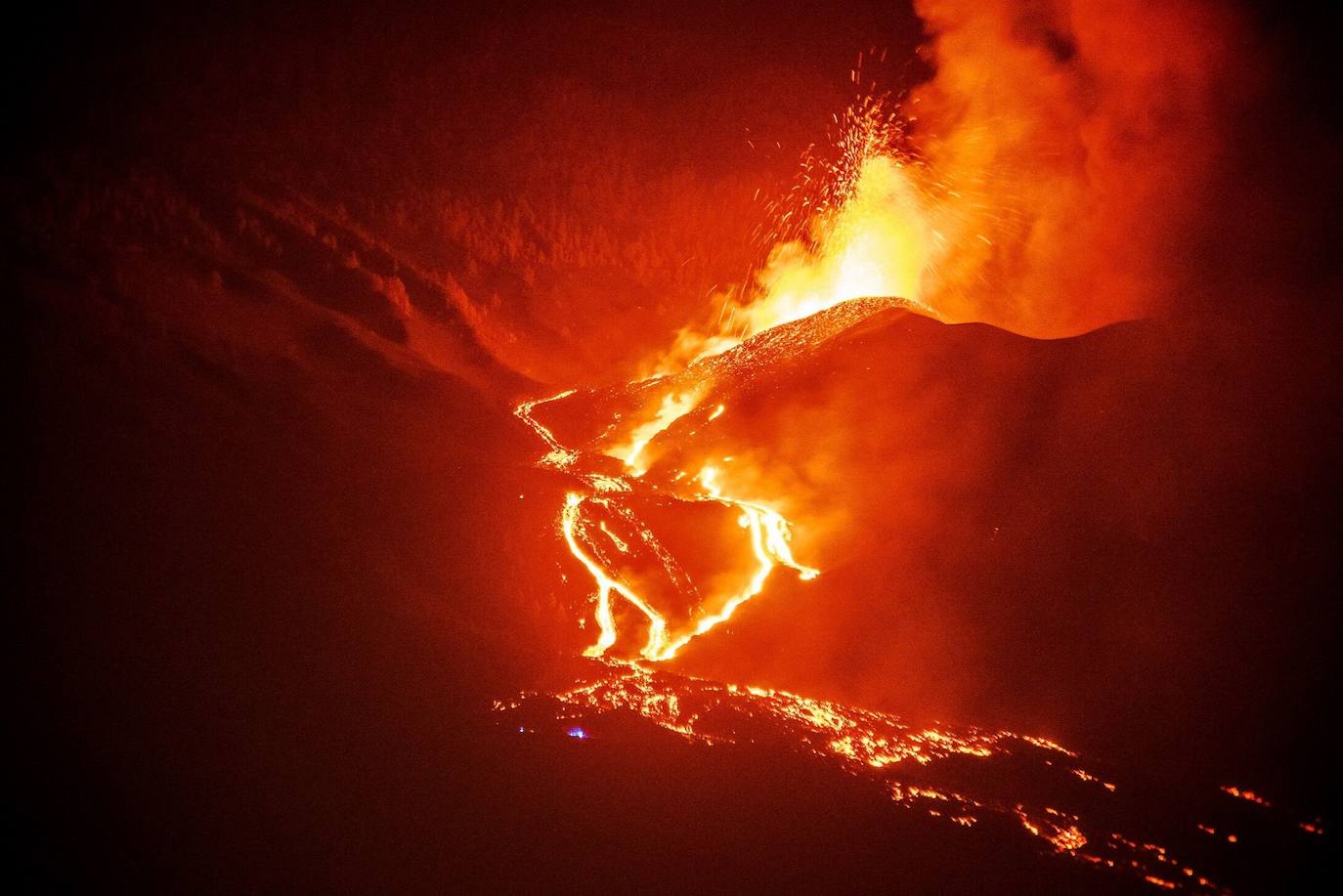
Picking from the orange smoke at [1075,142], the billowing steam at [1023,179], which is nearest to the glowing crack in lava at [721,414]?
the billowing steam at [1023,179]

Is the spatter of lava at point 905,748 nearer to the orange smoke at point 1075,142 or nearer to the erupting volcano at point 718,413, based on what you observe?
the erupting volcano at point 718,413

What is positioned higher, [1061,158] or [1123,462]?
[1061,158]

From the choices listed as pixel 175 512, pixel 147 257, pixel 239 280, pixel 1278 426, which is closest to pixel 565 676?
pixel 175 512

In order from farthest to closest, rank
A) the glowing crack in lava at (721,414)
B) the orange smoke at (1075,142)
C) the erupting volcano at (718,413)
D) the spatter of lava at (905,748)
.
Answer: the glowing crack in lava at (721,414)
the orange smoke at (1075,142)
the erupting volcano at (718,413)
the spatter of lava at (905,748)

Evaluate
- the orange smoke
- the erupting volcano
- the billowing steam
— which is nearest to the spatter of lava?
the erupting volcano

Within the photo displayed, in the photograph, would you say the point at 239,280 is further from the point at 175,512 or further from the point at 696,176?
the point at 696,176

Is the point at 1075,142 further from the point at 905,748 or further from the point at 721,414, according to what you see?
the point at 905,748
